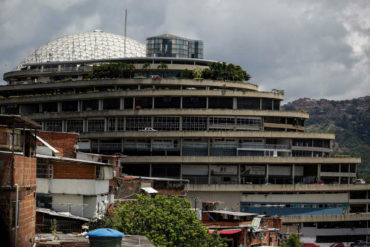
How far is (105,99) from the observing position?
107 meters

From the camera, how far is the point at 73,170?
153ft

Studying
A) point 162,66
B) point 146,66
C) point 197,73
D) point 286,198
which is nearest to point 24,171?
point 286,198

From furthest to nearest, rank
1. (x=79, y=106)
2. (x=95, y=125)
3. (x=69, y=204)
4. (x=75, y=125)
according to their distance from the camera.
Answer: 1. (x=79, y=106)
2. (x=75, y=125)
3. (x=95, y=125)
4. (x=69, y=204)

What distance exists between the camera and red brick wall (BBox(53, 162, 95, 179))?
151ft

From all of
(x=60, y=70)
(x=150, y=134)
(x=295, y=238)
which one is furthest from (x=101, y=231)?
(x=60, y=70)

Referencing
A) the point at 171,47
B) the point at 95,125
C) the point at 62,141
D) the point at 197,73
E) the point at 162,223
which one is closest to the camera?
the point at 162,223

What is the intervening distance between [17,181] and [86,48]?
365 feet

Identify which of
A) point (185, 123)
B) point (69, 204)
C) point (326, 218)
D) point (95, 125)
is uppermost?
point (185, 123)

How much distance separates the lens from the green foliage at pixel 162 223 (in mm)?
46094

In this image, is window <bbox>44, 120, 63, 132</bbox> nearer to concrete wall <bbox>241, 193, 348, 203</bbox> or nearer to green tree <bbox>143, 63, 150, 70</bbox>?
green tree <bbox>143, 63, 150, 70</bbox>

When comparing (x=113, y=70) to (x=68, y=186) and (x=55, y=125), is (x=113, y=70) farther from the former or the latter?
(x=68, y=186)

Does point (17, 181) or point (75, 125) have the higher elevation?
point (75, 125)

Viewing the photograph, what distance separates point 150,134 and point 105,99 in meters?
10.3

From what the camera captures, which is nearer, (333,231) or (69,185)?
(69,185)
